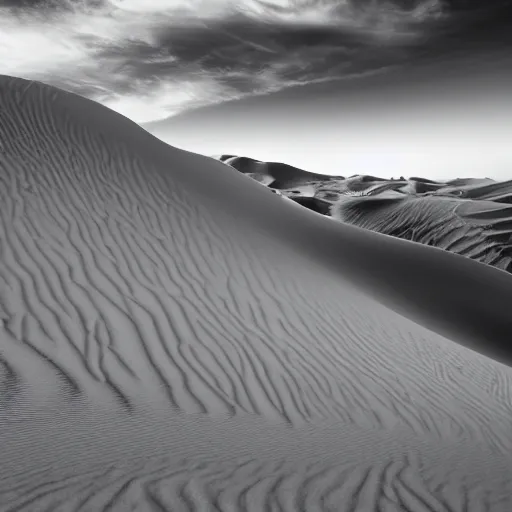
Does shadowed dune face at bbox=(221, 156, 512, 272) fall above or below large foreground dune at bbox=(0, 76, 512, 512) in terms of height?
above

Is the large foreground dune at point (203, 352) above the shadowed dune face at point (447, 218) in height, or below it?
below

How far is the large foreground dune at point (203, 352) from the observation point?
221cm

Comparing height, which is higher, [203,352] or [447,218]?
[447,218]

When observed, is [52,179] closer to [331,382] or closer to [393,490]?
[331,382]

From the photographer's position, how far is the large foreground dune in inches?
87.0

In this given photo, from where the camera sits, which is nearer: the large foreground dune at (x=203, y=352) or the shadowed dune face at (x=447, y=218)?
the large foreground dune at (x=203, y=352)

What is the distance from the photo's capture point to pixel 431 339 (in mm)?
6242

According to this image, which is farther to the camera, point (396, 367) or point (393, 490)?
point (396, 367)

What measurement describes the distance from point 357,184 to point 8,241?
147 feet

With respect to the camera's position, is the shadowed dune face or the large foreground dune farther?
the shadowed dune face

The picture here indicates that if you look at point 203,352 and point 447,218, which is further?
point 447,218

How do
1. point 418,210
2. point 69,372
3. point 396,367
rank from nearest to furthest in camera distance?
1. point 69,372
2. point 396,367
3. point 418,210

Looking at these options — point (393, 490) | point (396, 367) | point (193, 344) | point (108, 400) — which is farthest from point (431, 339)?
point (108, 400)

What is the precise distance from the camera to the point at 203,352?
3936 millimetres
